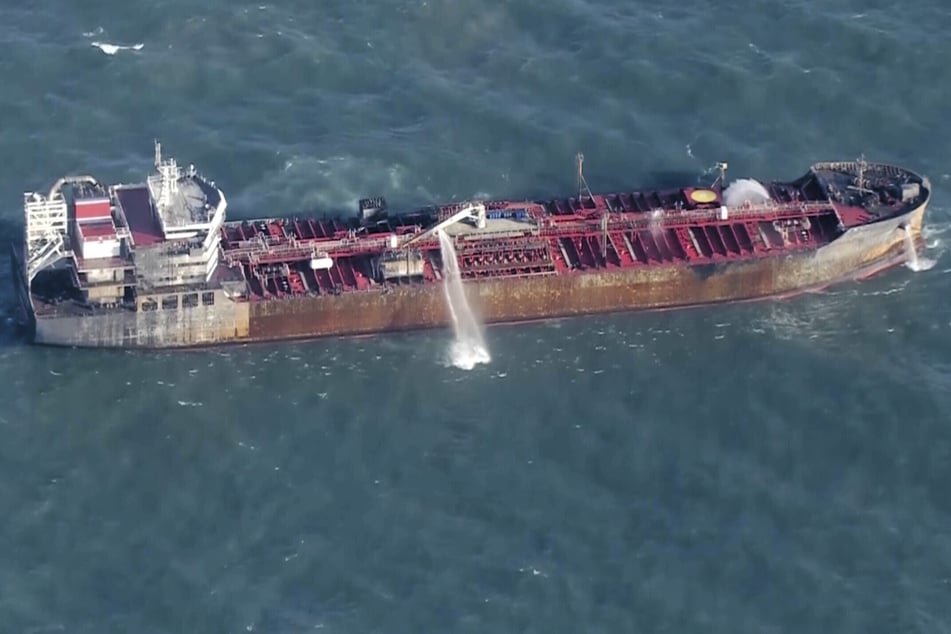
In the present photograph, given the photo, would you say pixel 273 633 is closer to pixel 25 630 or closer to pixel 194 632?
pixel 194 632

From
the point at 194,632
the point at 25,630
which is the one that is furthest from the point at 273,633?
the point at 25,630

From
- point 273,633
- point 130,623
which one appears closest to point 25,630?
point 130,623

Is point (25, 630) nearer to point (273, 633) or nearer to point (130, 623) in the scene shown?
point (130, 623)
